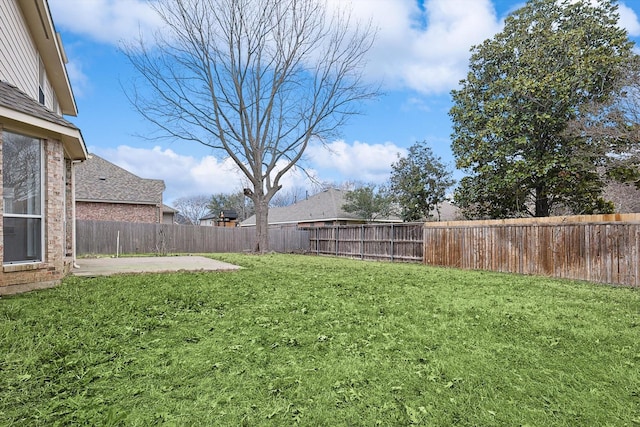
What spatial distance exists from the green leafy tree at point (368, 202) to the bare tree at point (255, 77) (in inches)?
373

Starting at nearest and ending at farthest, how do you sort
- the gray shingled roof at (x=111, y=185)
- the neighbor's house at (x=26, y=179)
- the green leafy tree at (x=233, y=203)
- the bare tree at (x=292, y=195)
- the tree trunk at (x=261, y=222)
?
the neighbor's house at (x=26, y=179)
the tree trunk at (x=261, y=222)
the gray shingled roof at (x=111, y=185)
the green leafy tree at (x=233, y=203)
the bare tree at (x=292, y=195)

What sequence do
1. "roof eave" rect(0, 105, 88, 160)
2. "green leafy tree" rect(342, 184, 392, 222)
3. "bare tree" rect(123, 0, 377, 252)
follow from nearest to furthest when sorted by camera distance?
1. "roof eave" rect(0, 105, 88, 160)
2. "bare tree" rect(123, 0, 377, 252)
3. "green leafy tree" rect(342, 184, 392, 222)

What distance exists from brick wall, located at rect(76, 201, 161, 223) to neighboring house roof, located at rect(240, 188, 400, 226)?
40.8 feet

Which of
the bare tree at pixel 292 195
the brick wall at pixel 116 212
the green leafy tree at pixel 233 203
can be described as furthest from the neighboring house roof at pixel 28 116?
the bare tree at pixel 292 195

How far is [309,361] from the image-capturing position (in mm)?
2787

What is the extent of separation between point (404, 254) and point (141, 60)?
1353 cm

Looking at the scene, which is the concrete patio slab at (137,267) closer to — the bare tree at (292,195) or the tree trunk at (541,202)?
the tree trunk at (541,202)

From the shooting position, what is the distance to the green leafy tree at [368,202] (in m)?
26.4

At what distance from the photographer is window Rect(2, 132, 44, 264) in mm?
4758

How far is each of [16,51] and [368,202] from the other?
22.1m

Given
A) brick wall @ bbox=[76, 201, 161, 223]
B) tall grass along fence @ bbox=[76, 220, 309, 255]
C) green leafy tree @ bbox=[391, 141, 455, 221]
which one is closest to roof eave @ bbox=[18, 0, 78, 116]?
tall grass along fence @ bbox=[76, 220, 309, 255]

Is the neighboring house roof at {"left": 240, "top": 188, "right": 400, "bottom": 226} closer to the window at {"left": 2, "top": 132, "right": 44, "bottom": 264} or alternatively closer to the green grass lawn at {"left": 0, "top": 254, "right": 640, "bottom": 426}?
the green grass lawn at {"left": 0, "top": 254, "right": 640, "bottom": 426}

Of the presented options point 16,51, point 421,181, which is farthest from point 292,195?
point 16,51

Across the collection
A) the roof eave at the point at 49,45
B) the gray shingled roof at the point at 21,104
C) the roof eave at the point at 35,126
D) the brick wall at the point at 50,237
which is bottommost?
the brick wall at the point at 50,237
